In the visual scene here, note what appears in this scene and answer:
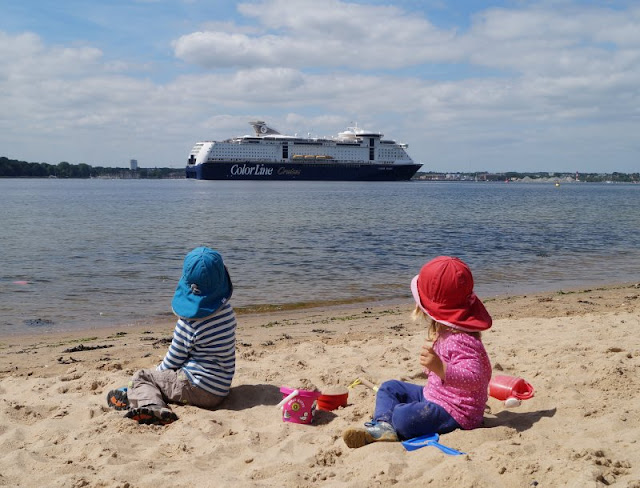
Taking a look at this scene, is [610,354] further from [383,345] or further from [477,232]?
[477,232]

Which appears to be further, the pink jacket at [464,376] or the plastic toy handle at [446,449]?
the pink jacket at [464,376]

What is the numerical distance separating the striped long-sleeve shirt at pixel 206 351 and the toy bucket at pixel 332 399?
62 centimetres

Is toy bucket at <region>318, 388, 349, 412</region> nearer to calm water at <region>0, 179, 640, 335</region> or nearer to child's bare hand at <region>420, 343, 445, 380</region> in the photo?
child's bare hand at <region>420, 343, 445, 380</region>

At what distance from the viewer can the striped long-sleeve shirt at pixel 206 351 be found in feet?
12.3

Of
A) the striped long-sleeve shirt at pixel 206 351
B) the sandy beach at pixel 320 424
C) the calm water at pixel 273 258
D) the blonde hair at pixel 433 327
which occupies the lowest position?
the calm water at pixel 273 258

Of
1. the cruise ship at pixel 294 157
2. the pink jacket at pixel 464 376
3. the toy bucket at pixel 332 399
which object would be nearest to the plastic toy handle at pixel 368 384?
the toy bucket at pixel 332 399

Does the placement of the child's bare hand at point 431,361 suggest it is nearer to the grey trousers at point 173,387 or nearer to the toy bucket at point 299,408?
the toy bucket at point 299,408

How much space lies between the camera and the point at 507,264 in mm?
12703

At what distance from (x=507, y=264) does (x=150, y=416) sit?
10.5 m

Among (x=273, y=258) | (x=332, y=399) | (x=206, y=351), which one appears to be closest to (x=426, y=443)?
(x=332, y=399)

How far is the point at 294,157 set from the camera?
79.0 m

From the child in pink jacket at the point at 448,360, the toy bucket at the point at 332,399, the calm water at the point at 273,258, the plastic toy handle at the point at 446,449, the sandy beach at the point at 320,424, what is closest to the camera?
the sandy beach at the point at 320,424

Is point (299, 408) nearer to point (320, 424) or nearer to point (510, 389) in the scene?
point (320, 424)

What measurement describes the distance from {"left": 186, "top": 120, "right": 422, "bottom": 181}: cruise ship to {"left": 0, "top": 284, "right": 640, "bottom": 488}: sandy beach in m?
73.7
